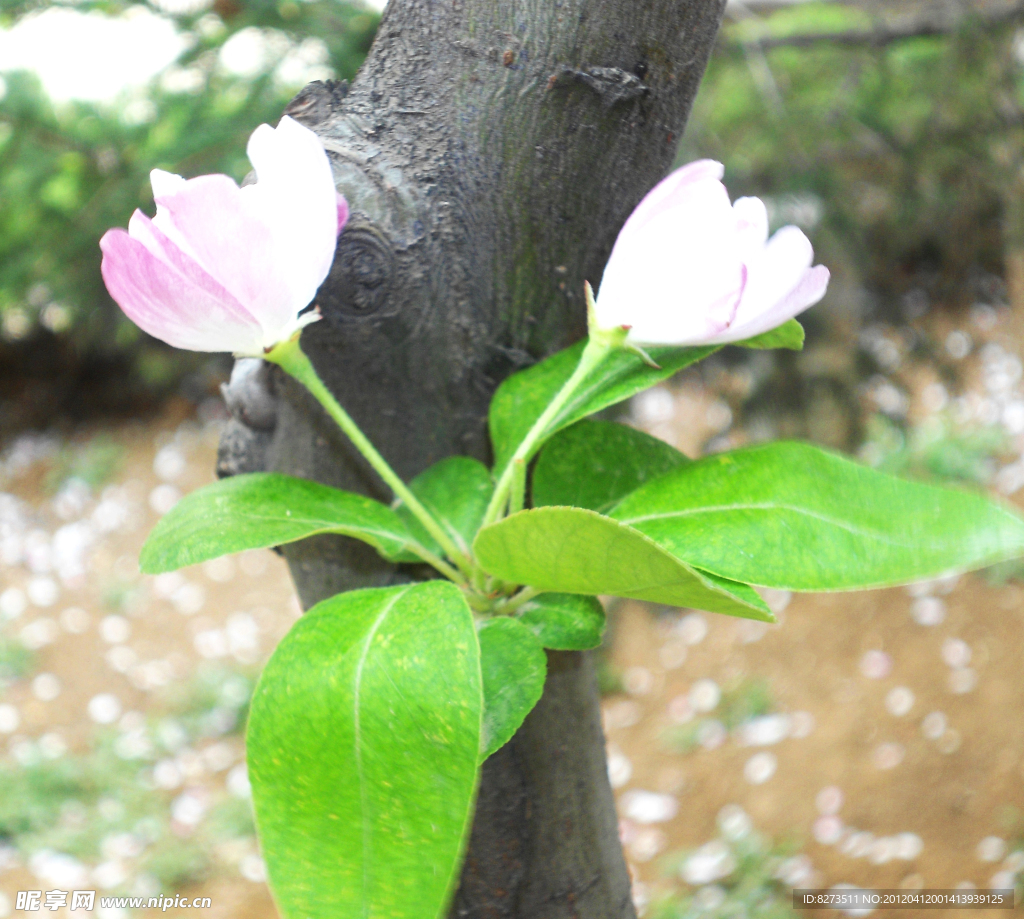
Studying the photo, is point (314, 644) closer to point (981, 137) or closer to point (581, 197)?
point (581, 197)

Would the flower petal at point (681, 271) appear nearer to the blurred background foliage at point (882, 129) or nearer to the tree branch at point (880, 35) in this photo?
the blurred background foliage at point (882, 129)

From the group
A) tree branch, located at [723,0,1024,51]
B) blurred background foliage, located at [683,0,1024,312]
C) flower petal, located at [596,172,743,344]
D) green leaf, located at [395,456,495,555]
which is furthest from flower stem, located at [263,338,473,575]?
tree branch, located at [723,0,1024,51]

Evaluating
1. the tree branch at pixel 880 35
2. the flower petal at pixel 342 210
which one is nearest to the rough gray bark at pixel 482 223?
the flower petal at pixel 342 210

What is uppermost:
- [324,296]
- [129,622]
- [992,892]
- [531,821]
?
[324,296]

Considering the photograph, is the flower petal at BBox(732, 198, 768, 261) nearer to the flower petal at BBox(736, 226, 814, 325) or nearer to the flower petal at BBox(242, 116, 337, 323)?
the flower petal at BBox(736, 226, 814, 325)

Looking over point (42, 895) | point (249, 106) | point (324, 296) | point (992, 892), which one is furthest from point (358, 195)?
point (42, 895)
